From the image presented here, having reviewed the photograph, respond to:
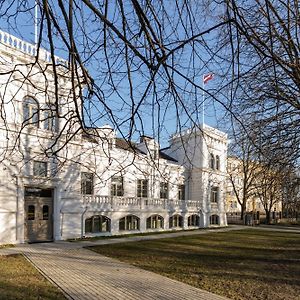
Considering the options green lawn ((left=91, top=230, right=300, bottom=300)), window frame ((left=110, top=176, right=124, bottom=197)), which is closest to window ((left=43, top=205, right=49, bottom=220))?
green lawn ((left=91, top=230, right=300, bottom=300))

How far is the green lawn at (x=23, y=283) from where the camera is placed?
835cm

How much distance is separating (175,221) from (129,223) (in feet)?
22.1

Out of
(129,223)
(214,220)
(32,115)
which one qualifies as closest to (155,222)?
(129,223)

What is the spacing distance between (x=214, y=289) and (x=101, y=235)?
1644 centimetres

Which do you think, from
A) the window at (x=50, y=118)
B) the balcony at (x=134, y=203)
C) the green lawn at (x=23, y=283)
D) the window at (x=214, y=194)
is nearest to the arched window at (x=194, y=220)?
Result: the balcony at (x=134, y=203)

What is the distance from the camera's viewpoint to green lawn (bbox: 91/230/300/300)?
9.73 meters

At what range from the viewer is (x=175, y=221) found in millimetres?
33219

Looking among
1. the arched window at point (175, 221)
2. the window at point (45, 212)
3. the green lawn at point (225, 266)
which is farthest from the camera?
the arched window at point (175, 221)

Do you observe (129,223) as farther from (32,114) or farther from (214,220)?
(32,114)

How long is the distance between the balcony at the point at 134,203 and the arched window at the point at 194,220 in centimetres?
89

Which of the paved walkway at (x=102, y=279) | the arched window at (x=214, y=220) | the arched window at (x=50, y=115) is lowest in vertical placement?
→ the arched window at (x=214, y=220)

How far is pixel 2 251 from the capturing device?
1608 cm

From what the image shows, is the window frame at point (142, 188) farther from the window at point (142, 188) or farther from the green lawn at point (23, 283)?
the green lawn at point (23, 283)

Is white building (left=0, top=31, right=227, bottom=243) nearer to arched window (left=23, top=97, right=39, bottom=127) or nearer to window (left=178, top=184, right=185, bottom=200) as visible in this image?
window (left=178, top=184, right=185, bottom=200)
